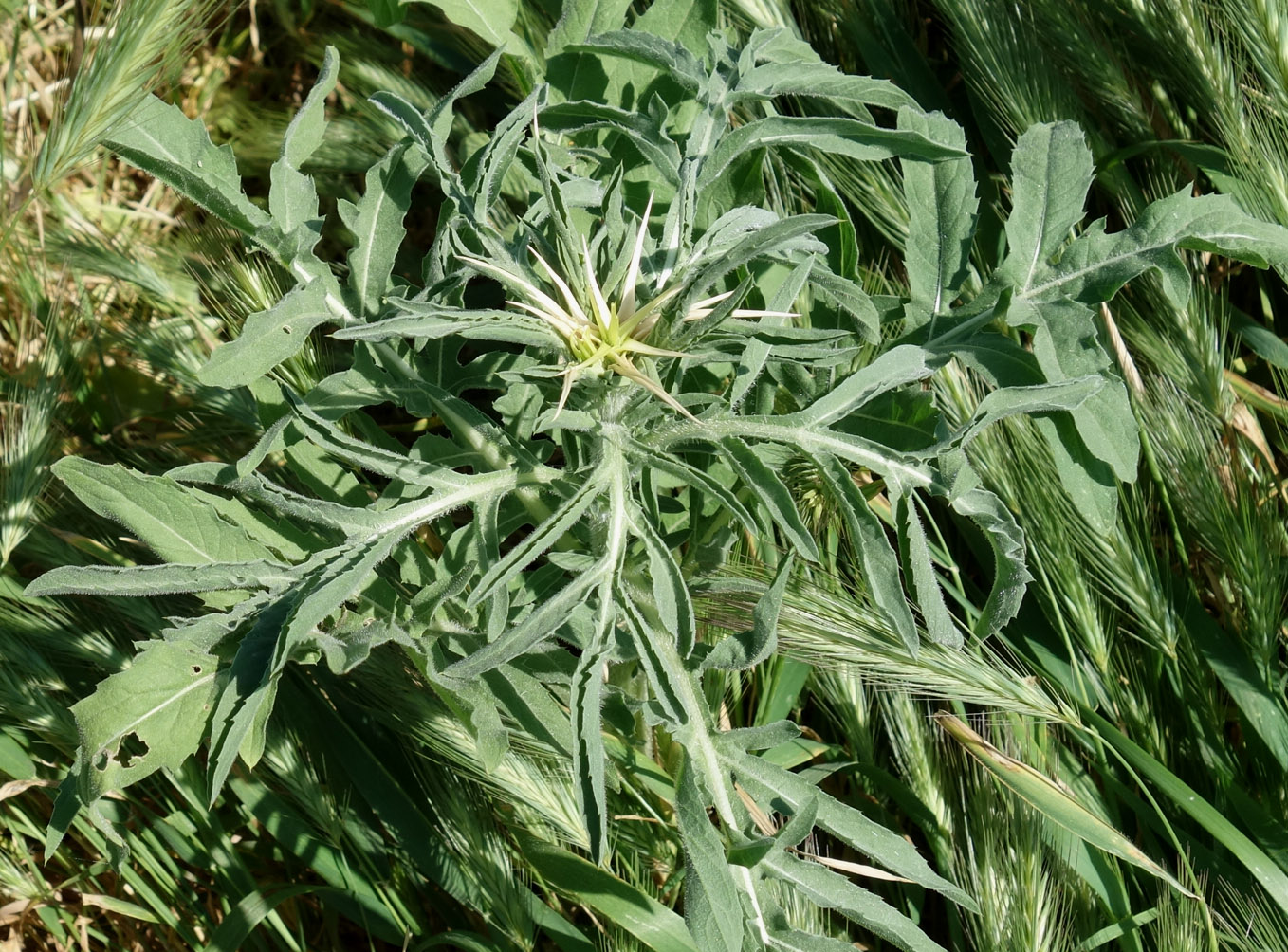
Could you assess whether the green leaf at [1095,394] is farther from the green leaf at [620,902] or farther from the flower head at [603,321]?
the green leaf at [620,902]

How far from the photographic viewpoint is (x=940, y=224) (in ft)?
4.48

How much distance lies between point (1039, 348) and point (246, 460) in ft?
2.77

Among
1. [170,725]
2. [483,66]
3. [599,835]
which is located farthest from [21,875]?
[483,66]

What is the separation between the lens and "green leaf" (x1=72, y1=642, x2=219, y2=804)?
110 centimetres

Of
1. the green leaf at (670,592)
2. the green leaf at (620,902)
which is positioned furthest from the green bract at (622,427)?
the green leaf at (620,902)

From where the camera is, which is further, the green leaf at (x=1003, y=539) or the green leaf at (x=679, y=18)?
the green leaf at (x=679, y=18)

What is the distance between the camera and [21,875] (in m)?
1.66

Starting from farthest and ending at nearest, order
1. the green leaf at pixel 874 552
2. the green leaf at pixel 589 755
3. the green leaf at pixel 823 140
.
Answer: the green leaf at pixel 823 140 → the green leaf at pixel 874 552 → the green leaf at pixel 589 755

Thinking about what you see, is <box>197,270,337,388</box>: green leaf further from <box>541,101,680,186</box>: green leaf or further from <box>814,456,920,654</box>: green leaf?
<box>814,456,920,654</box>: green leaf

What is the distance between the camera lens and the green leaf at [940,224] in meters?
1.34

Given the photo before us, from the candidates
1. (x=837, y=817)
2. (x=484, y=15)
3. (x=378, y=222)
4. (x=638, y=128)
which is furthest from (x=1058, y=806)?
(x=484, y=15)

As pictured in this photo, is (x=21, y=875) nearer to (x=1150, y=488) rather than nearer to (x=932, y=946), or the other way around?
(x=932, y=946)

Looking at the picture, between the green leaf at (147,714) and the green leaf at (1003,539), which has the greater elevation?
the green leaf at (1003,539)

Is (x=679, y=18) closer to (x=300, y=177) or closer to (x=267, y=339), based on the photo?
(x=300, y=177)
